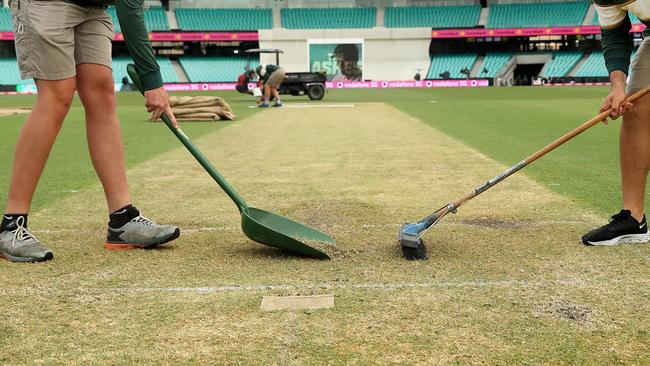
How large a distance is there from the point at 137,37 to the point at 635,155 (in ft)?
9.57

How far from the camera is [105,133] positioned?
4.07 meters

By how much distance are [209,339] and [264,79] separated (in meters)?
21.5

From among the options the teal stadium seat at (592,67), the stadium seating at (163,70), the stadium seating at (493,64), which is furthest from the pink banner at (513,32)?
the stadium seating at (163,70)

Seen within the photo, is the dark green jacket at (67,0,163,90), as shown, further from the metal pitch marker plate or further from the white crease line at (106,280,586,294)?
the metal pitch marker plate

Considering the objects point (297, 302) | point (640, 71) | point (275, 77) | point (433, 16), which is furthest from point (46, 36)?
point (433, 16)

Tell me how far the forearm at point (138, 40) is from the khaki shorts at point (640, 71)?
8.86 feet

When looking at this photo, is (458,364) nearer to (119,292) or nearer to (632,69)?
(119,292)

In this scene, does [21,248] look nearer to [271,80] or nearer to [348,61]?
[271,80]

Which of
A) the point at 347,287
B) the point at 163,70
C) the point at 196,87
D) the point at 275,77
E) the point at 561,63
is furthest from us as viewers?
the point at 163,70

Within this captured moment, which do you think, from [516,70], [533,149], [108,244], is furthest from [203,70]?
[108,244]

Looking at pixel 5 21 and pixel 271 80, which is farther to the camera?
pixel 5 21

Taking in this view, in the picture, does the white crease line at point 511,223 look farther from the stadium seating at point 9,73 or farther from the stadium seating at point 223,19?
the stadium seating at point 223,19

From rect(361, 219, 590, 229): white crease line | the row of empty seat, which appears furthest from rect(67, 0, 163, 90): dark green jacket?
the row of empty seat

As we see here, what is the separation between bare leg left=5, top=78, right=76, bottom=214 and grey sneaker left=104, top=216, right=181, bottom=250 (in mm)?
501
